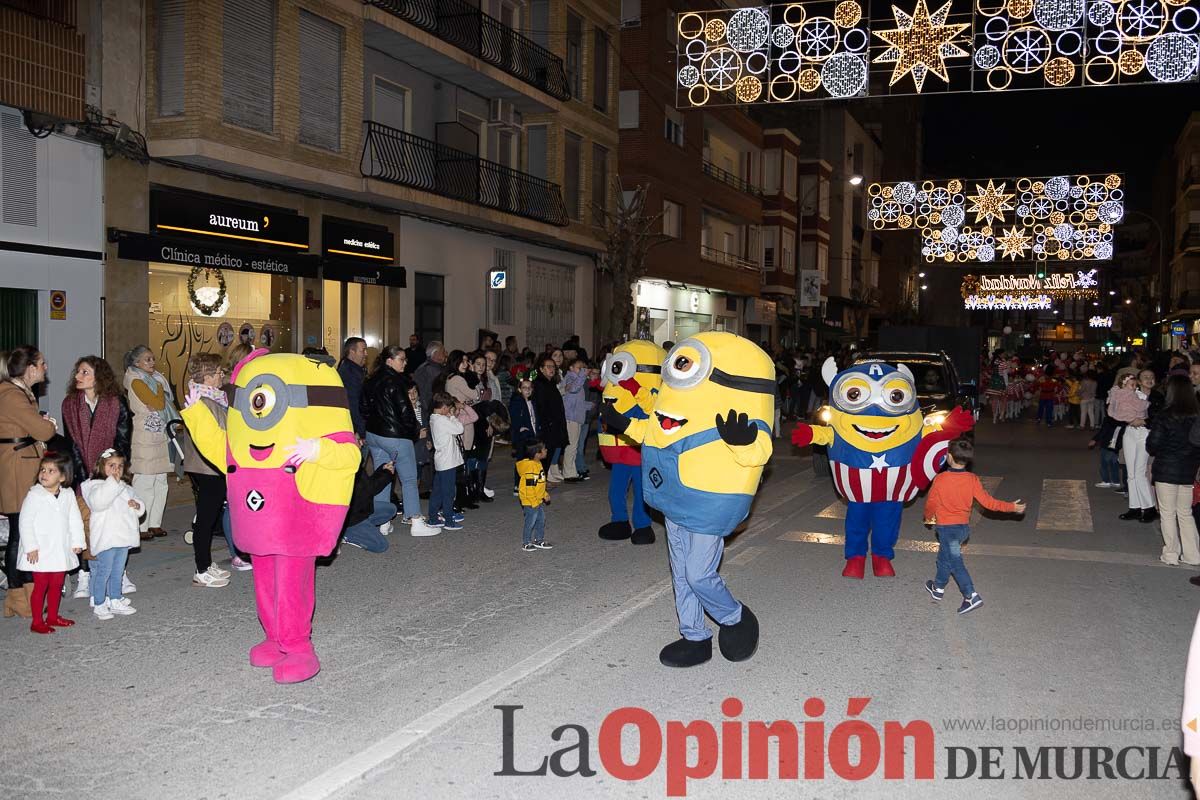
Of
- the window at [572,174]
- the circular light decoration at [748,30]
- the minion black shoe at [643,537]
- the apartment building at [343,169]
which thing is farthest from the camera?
the window at [572,174]

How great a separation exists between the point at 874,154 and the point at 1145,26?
185 ft

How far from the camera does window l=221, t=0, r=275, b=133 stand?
52.6 feet

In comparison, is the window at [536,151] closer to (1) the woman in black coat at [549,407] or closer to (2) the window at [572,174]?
(2) the window at [572,174]

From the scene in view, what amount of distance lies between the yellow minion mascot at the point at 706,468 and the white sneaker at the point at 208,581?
12.3 feet

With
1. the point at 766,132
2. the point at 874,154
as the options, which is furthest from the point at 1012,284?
the point at 766,132

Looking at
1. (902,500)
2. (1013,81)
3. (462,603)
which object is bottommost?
(462,603)

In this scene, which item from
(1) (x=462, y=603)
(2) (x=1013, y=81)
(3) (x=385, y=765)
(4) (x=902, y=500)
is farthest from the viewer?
(2) (x=1013, y=81)

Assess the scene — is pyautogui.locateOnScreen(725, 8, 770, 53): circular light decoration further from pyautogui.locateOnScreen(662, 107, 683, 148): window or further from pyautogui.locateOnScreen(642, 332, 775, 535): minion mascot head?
pyautogui.locateOnScreen(662, 107, 683, 148): window

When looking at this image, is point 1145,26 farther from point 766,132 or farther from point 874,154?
point 874,154

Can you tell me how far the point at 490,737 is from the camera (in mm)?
4953

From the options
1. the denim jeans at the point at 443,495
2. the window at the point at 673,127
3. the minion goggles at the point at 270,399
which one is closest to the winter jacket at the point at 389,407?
the denim jeans at the point at 443,495

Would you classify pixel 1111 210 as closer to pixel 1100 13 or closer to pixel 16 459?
pixel 1100 13

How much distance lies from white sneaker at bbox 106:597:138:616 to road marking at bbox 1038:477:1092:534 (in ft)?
28.9

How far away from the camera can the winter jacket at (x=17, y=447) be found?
7.14 m
